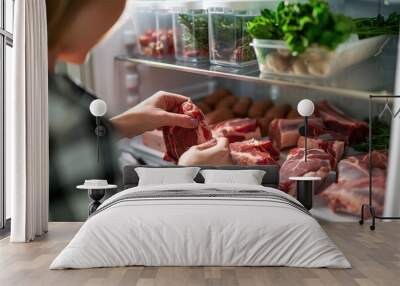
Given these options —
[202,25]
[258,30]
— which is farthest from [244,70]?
[258,30]

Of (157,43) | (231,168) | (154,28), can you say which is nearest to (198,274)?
(231,168)

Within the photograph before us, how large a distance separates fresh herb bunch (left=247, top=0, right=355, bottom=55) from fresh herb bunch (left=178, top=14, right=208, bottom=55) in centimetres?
555

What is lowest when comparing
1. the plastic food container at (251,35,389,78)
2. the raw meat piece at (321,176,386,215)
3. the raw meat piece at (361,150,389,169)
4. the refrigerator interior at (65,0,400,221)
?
the raw meat piece at (321,176,386,215)

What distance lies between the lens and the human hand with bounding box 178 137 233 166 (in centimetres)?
798

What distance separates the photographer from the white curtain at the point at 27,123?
664 cm

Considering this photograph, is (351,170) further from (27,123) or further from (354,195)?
(27,123)

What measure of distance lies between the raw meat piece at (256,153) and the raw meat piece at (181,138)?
0.38m

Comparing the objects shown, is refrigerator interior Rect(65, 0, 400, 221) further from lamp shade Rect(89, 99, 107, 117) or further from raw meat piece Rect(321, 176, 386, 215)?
lamp shade Rect(89, 99, 107, 117)

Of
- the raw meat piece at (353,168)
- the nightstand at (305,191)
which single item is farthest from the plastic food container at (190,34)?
the raw meat piece at (353,168)

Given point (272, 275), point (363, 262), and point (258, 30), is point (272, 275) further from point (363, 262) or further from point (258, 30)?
point (258, 30)

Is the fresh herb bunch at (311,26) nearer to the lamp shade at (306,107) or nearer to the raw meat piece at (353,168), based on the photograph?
the lamp shade at (306,107)

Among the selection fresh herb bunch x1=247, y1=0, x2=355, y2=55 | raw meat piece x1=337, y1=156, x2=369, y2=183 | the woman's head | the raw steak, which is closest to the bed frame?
the raw steak

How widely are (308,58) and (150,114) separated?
6.13 metres

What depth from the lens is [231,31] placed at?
5137mm
